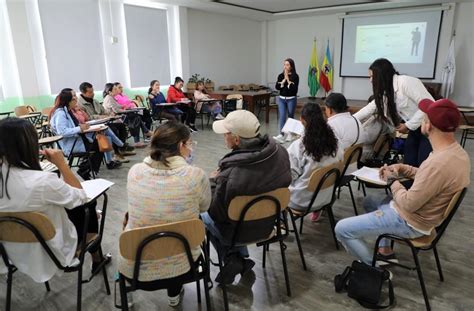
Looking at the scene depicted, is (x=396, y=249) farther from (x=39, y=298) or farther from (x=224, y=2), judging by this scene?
(x=224, y=2)

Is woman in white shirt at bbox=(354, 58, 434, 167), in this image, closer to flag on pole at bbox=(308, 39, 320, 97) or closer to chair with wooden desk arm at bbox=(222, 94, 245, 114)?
chair with wooden desk arm at bbox=(222, 94, 245, 114)

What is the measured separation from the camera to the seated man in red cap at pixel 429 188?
161 cm

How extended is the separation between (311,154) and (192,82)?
269 inches

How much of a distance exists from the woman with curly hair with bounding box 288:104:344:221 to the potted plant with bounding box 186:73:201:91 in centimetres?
646

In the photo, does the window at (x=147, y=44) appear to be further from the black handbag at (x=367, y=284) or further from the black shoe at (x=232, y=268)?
the black handbag at (x=367, y=284)

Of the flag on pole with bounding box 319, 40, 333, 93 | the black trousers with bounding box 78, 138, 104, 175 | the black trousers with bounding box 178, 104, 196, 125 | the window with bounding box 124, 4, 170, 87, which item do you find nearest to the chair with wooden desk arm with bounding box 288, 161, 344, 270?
the black trousers with bounding box 78, 138, 104, 175

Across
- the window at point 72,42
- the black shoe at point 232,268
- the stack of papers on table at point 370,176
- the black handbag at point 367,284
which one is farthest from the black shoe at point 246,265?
the window at point 72,42

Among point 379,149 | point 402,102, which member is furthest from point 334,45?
point 402,102

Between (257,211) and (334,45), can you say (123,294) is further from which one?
(334,45)

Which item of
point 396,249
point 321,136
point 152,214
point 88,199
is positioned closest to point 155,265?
point 152,214

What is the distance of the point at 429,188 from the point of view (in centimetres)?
162

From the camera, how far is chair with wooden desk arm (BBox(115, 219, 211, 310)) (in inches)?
55.2

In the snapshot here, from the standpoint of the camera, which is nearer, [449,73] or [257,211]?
[257,211]

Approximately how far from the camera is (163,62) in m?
8.26
